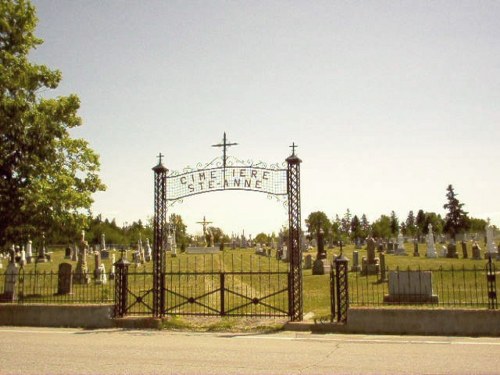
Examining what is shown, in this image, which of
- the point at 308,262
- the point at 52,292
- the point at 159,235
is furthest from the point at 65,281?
the point at 308,262

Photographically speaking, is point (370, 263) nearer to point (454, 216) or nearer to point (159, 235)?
point (159, 235)

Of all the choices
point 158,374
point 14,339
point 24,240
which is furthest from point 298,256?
point 24,240

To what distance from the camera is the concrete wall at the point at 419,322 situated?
10.1 meters

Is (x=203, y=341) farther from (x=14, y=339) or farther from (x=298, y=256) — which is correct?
(x=14, y=339)

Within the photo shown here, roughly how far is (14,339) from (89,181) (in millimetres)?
13737

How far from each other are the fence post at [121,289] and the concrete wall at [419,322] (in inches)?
190

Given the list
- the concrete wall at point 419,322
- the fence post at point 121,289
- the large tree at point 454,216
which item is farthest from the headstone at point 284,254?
the large tree at point 454,216

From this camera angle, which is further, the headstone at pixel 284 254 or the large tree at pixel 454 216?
the large tree at pixel 454 216

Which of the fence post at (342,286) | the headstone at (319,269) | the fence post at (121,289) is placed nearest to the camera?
the fence post at (342,286)

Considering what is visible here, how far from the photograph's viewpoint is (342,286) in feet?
37.6

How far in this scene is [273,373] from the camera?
7.33 metres

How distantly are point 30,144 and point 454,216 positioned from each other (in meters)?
74.8

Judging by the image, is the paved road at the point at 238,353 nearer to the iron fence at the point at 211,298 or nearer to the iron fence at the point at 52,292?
the iron fence at the point at 211,298

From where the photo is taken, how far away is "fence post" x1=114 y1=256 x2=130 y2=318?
1227 centimetres
